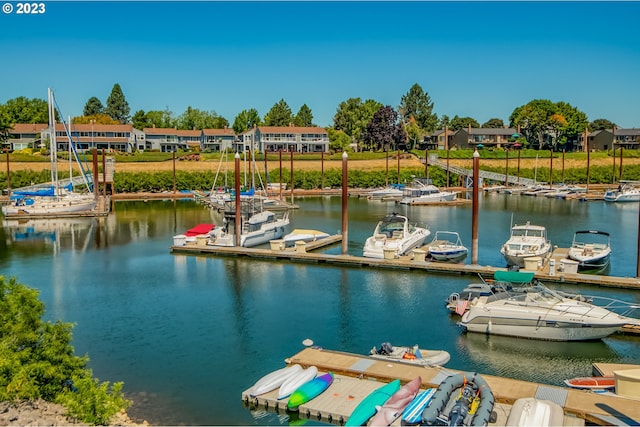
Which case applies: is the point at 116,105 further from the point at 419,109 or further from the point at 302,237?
the point at 302,237

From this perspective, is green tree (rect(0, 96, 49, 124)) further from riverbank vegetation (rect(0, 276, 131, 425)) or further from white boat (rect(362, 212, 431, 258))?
riverbank vegetation (rect(0, 276, 131, 425))

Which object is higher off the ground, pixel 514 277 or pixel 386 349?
pixel 514 277

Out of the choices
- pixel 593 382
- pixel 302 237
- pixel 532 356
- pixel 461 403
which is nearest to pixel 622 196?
pixel 302 237

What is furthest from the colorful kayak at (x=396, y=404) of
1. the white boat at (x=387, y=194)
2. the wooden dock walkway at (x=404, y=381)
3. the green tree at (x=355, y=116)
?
the green tree at (x=355, y=116)

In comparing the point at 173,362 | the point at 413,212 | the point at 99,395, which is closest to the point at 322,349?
the point at 173,362

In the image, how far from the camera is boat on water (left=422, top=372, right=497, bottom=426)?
1644cm

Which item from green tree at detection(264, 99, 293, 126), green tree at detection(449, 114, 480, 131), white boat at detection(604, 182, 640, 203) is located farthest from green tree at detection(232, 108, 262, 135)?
white boat at detection(604, 182, 640, 203)

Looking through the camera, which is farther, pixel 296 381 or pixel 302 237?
pixel 302 237

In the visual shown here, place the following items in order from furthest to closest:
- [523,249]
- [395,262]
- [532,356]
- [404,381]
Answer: [395,262] < [523,249] < [532,356] < [404,381]

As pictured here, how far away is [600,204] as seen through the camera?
269 ft

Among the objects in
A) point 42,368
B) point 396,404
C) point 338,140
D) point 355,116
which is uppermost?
point 355,116

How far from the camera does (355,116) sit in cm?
15150

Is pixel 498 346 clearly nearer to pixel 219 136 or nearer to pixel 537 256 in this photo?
pixel 537 256

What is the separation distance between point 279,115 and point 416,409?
142677 millimetres
